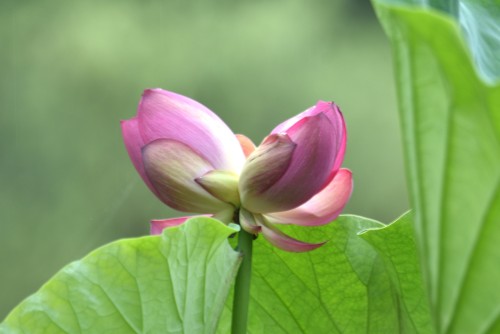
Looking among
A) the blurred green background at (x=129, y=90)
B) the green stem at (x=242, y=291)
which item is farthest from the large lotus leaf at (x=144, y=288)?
the blurred green background at (x=129, y=90)

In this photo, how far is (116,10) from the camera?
6.86 meters

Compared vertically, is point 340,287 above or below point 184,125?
below

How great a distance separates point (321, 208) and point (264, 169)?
0.03 m

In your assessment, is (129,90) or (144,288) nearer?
(144,288)

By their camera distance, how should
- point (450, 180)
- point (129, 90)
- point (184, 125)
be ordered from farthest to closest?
point (129, 90)
point (184, 125)
point (450, 180)

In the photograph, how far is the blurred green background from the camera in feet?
19.5

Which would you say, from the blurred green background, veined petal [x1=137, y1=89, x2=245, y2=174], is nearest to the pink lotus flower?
veined petal [x1=137, y1=89, x2=245, y2=174]

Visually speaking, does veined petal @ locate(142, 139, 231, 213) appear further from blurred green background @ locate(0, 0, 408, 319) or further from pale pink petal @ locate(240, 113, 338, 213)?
blurred green background @ locate(0, 0, 408, 319)

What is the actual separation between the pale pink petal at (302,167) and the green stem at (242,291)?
0.02 meters

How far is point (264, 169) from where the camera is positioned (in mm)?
383

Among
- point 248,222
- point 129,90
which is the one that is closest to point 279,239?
point 248,222

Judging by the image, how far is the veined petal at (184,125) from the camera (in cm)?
40

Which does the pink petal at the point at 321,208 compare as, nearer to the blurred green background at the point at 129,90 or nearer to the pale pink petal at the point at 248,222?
the pale pink petal at the point at 248,222

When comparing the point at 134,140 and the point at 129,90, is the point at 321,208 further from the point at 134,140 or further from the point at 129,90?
the point at 129,90
